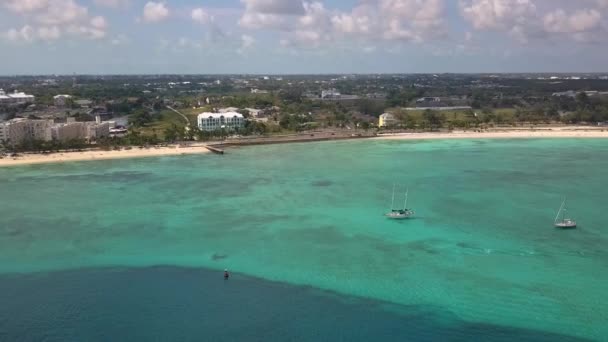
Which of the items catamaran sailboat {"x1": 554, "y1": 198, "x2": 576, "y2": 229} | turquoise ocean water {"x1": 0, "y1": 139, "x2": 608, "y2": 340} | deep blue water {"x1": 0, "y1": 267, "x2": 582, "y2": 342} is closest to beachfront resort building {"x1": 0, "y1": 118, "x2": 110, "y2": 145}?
turquoise ocean water {"x1": 0, "y1": 139, "x2": 608, "y2": 340}

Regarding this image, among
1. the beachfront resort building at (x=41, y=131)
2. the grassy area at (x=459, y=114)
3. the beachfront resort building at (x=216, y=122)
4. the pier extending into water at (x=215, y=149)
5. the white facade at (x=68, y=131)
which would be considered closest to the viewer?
the pier extending into water at (x=215, y=149)

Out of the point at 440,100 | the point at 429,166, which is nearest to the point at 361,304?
the point at 429,166

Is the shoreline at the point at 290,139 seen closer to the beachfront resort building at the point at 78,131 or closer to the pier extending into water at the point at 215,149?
the pier extending into water at the point at 215,149

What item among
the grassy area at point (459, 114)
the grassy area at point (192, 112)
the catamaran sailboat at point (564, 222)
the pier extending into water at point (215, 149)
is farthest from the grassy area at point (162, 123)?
the catamaran sailboat at point (564, 222)

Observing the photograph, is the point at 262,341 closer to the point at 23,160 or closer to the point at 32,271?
the point at 32,271

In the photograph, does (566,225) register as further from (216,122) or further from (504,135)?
(216,122)

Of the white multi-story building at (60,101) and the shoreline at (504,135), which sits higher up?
the white multi-story building at (60,101)

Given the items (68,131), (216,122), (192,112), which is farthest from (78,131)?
(192,112)
